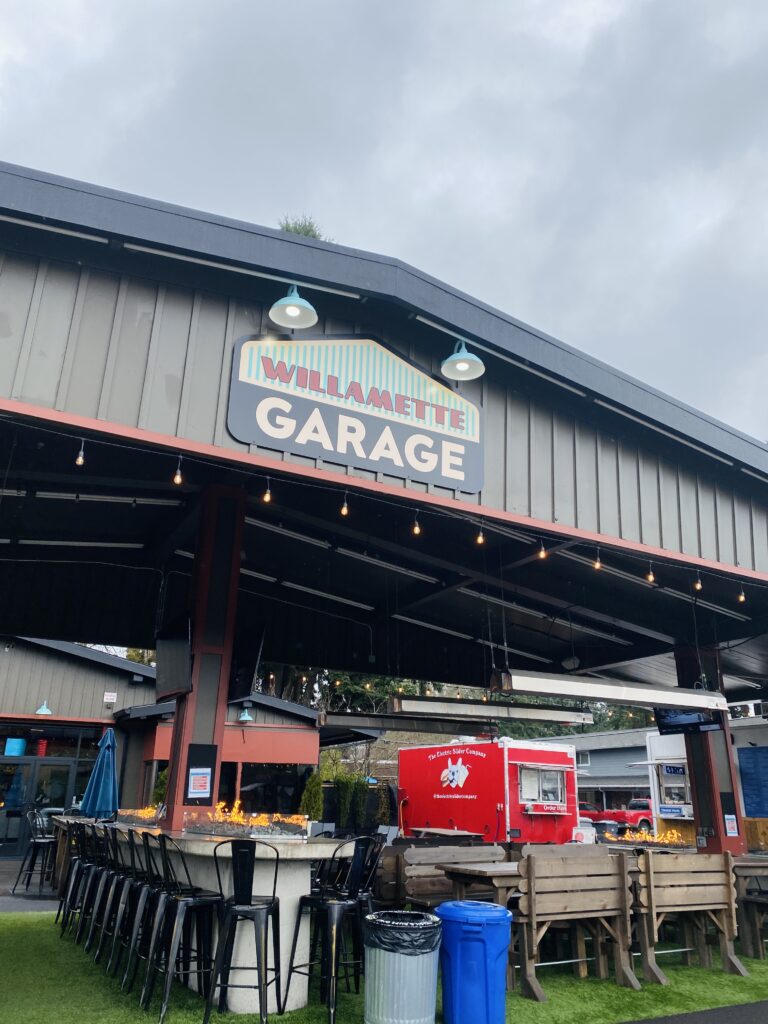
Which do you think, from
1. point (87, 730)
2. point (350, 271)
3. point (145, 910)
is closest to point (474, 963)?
point (145, 910)

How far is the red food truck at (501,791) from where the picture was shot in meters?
14.1

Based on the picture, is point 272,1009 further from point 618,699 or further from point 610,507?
point 610,507

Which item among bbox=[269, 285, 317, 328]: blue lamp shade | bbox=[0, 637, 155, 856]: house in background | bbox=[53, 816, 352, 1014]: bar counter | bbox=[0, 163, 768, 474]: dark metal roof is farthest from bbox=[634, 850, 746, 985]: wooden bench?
bbox=[0, 637, 155, 856]: house in background

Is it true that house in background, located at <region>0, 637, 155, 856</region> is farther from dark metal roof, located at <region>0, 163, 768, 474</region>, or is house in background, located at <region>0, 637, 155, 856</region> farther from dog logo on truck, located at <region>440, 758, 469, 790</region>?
dark metal roof, located at <region>0, 163, 768, 474</region>

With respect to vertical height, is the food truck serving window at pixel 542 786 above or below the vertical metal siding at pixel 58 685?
below

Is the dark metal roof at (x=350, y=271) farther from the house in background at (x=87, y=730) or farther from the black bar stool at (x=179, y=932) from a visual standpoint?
the house in background at (x=87, y=730)

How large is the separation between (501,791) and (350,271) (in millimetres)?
10304

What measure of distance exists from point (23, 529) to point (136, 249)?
5.26m

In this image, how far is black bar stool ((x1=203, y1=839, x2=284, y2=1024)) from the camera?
4855 mm

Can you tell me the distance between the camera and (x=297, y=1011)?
5.30m

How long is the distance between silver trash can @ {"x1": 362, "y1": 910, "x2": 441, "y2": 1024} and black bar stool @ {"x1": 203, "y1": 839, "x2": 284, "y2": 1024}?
67cm

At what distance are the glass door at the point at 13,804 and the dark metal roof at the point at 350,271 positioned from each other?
42.2ft

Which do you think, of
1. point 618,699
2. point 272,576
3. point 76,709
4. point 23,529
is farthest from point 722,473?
point 76,709

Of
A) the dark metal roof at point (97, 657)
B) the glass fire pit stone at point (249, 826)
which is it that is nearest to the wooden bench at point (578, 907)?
the glass fire pit stone at point (249, 826)
